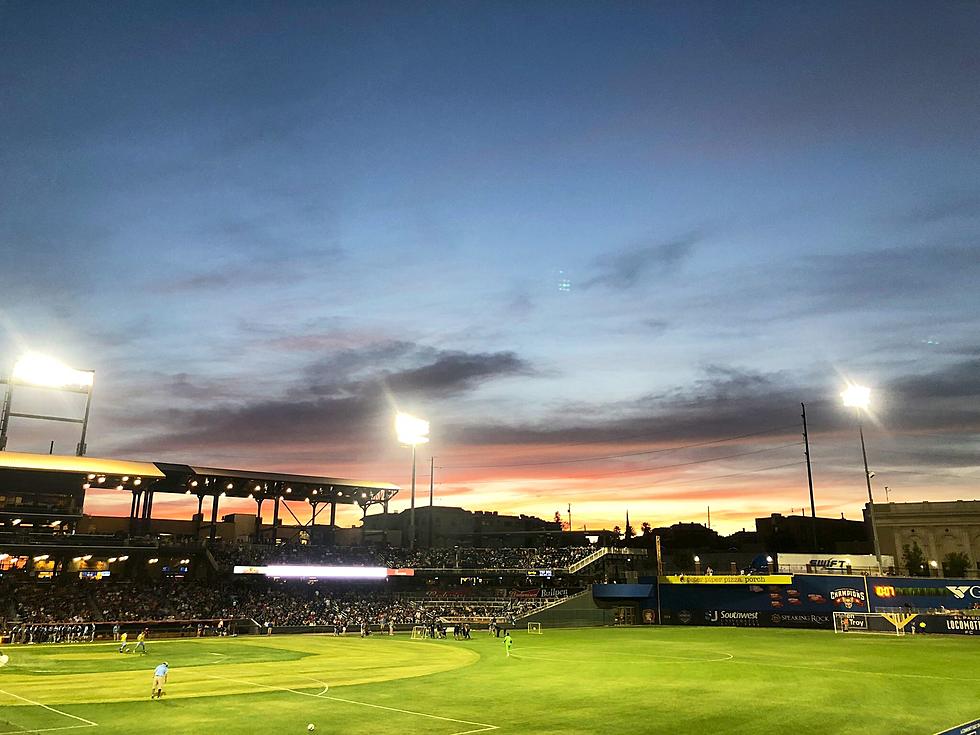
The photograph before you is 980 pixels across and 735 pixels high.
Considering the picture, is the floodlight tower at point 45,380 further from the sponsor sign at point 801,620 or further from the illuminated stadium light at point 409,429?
the sponsor sign at point 801,620

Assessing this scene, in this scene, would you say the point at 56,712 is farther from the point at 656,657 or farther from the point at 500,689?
the point at 656,657

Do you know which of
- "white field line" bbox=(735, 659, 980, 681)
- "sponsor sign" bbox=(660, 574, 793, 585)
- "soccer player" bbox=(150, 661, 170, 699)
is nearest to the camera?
"soccer player" bbox=(150, 661, 170, 699)

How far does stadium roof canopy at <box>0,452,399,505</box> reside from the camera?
6819cm

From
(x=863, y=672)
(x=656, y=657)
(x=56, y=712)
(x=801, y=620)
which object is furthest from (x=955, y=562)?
(x=56, y=712)

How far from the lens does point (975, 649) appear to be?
45.8 meters

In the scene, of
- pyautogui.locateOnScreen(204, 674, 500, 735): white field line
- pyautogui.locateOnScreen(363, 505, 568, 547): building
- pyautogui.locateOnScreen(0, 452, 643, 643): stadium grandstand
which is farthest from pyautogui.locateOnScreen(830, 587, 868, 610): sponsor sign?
pyautogui.locateOnScreen(363, 505, 568, 547): building

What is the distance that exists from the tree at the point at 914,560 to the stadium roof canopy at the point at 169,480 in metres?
75.5

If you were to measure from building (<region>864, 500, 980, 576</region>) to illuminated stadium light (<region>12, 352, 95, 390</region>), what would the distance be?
114128 millimetres

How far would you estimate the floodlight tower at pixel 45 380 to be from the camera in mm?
69562

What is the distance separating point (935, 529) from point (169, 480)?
111 m

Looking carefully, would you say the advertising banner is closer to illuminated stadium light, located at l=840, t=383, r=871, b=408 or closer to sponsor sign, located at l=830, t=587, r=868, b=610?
sponsor sign, located at l=830, t=587, r=868, b=610

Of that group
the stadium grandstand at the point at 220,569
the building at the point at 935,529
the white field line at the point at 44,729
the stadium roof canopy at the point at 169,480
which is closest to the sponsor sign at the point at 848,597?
the stadium grandstand at the point at 220,569

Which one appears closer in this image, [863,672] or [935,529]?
[863,672]

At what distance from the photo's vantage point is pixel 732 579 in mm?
76375
